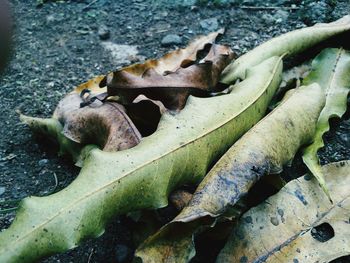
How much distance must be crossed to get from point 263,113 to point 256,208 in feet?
0.92

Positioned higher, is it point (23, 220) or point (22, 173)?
point (23, 220)

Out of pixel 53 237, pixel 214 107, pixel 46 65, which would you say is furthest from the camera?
pixel 46 65

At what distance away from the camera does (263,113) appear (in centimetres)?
127

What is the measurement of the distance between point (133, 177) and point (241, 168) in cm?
22

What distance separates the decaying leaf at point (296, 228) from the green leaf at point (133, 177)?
6.2 inches

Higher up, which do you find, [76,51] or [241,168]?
[241,168]

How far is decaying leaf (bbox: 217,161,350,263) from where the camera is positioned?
1.03 m

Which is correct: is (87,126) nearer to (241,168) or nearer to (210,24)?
(241,168)

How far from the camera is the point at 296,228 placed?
1076mm

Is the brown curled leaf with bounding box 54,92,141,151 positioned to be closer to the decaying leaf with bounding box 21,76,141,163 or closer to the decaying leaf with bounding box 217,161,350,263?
the decaying leaf with bounding box 21,76,141,163

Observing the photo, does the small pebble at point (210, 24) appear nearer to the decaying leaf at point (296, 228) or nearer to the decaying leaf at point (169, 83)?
the decaying leaf at point (169, 83)

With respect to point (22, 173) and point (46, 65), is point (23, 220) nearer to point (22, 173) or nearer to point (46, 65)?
point (22, 173)

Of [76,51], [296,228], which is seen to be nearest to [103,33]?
[76,51]

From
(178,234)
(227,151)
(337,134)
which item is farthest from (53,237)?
(337,134)
